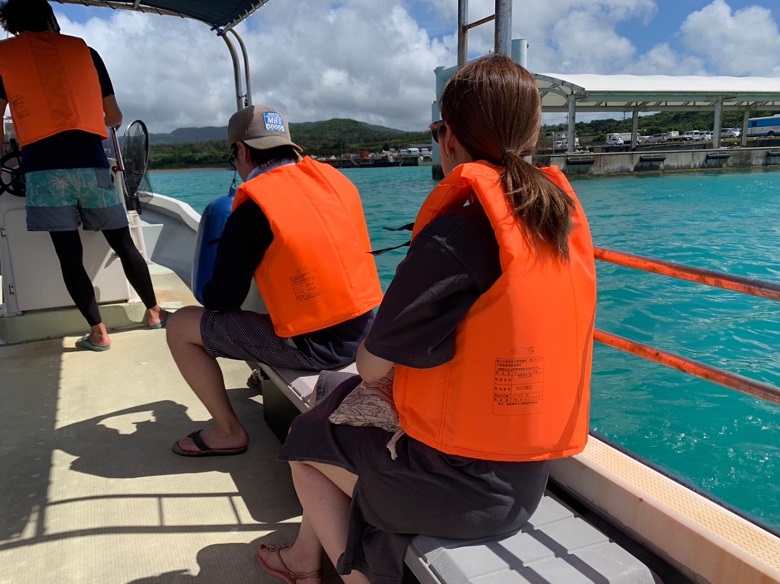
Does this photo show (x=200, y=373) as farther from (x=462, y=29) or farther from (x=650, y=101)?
(x=650, y=101)

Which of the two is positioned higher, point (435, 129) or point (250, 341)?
point (435, 129)

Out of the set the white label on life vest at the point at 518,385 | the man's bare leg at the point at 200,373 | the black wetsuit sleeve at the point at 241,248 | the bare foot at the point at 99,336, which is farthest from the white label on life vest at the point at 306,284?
the bare foot at the point at 99,336

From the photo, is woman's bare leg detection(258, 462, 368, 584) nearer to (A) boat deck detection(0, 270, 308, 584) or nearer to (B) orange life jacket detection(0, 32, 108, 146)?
(A) boat deck detection(0, 270, 308, 584)

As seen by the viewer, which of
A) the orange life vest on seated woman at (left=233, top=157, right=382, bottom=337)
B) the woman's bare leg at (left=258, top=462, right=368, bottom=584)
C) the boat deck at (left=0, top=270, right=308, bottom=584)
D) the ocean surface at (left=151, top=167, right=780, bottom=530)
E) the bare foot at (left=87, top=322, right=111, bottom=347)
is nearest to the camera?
the woman's bare leg at (left=258, top=462, right=368, bottom=584)

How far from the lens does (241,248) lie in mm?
2107

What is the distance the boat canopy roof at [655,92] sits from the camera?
34.3 metres

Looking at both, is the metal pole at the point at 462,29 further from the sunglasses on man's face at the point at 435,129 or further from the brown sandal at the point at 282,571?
the brown sandal at the point at 282,571

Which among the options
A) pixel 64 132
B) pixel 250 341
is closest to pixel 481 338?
pixel 250 341

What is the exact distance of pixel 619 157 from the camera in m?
35.0

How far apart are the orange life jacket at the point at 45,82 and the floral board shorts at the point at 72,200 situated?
236 mm

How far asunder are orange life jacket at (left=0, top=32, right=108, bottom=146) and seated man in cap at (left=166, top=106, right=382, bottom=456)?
62.8 inches

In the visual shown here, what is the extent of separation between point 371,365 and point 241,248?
965 mm

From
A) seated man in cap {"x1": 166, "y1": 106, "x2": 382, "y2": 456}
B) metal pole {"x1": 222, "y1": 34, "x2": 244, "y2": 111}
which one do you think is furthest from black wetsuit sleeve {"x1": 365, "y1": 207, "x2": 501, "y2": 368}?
metal pole {"x1": 222, "y1": 34, "x2": 244, "y2": 111}

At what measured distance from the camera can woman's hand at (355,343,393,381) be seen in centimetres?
130
